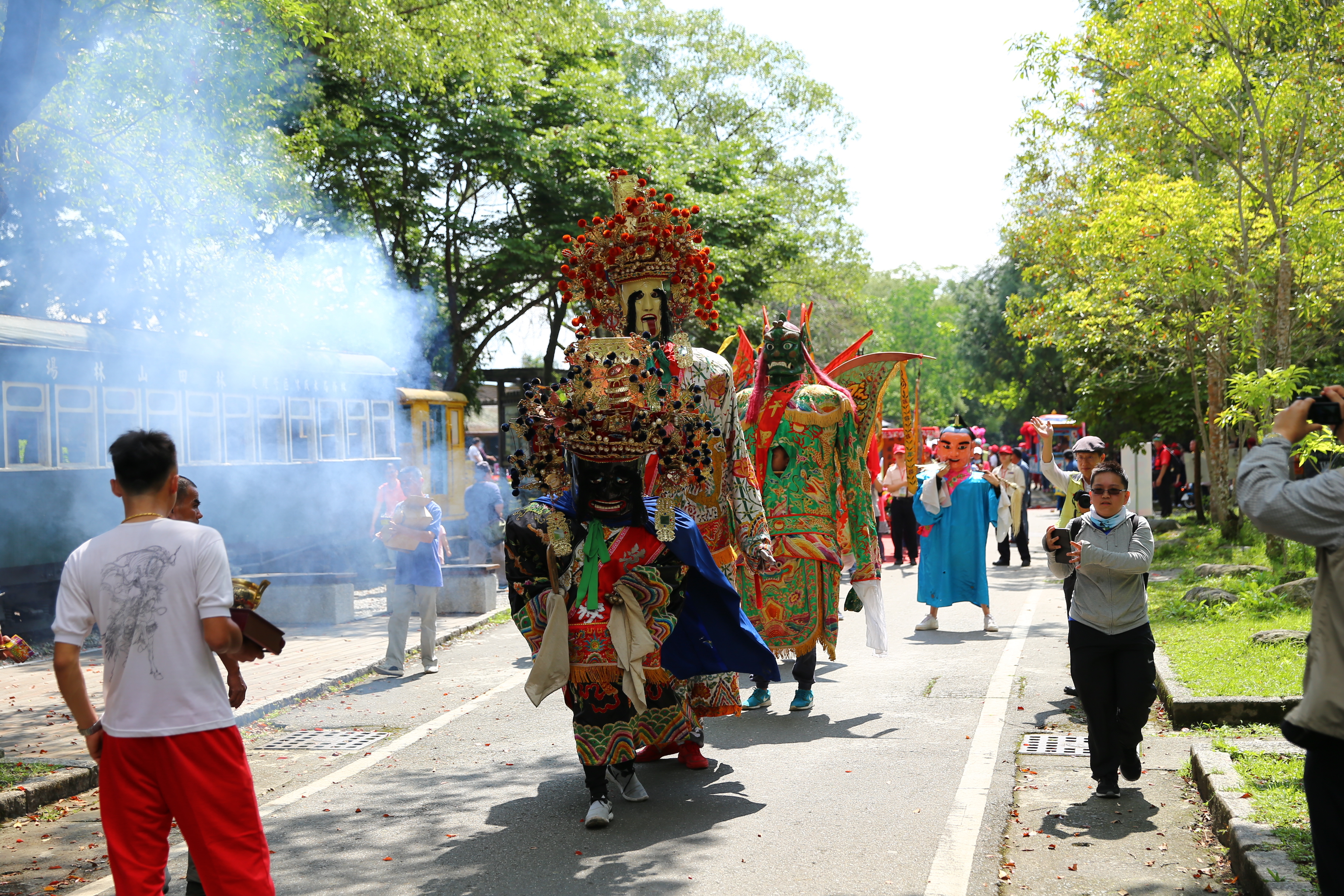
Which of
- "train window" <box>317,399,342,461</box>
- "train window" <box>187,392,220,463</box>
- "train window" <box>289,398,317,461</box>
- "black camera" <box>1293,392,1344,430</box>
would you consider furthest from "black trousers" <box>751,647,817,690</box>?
"train window" <box>317,399,342,461</box>

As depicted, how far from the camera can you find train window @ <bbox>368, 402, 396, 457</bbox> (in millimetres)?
20969

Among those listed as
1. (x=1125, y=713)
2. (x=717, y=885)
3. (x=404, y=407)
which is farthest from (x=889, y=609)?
(x=404, y=407)

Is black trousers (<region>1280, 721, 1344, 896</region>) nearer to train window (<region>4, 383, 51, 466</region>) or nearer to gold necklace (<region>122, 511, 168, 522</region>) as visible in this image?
gold necklace (<region>122, 511, 168, 522</region>)

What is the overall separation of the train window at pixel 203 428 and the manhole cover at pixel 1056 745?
493 inches

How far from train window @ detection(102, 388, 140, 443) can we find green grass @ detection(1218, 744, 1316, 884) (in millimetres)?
12711

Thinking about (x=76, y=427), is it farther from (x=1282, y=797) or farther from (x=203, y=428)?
(x=1282, y=797)

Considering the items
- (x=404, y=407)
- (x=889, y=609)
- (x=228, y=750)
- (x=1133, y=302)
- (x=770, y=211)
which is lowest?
(x=889, y=609)

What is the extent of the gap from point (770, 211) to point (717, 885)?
21.6 m

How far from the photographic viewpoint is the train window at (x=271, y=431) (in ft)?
57.0

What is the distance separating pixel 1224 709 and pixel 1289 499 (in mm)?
4034

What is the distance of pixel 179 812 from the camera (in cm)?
368

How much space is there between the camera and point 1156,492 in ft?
93.1

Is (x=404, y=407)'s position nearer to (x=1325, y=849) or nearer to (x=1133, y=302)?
(x=1133, y=302)

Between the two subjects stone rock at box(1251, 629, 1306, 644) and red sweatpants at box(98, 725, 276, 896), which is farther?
stone rock at box(1251, 629, 1306, 644)
